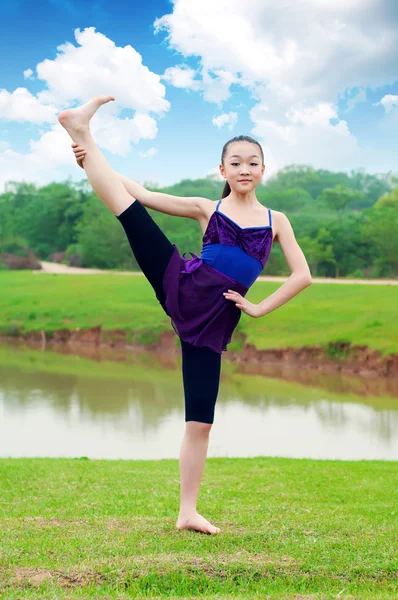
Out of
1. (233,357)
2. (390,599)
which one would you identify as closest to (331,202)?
(233,357)

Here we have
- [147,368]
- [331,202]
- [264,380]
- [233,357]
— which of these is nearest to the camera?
[264,380]

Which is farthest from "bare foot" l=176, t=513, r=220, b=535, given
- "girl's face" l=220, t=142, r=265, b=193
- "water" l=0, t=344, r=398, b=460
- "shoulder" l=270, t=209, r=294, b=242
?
"water" l=0, t=344, r=398, b=460

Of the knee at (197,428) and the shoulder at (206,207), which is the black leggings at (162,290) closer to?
the knee at (197,428)

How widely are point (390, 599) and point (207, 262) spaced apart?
74.4 inches

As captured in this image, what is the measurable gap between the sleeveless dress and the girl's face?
20 cm

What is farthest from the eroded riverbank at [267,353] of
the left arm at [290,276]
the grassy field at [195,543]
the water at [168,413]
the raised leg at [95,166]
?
the raised leg at [95,166]

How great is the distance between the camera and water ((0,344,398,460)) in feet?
37.2

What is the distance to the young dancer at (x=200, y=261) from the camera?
391cm

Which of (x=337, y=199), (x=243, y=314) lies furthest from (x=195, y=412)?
(x=337, y=199)

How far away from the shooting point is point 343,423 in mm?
13961

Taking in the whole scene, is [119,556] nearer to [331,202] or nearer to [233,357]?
[233,357]

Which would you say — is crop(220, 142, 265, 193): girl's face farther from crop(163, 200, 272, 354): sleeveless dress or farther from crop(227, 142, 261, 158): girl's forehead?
crop(163, 200, 272, 354): sleeveless dress

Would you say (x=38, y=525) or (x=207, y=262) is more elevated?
(x=207, y=262)

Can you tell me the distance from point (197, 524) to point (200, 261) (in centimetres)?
138
